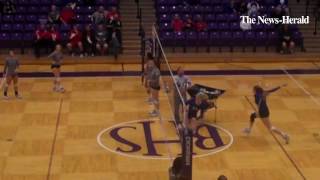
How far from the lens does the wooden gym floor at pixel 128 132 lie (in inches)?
668

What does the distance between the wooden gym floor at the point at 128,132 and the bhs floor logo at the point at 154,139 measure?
8 centimetres

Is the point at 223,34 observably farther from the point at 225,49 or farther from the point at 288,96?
the point at 288,96

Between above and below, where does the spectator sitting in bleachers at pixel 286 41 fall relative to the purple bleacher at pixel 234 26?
below

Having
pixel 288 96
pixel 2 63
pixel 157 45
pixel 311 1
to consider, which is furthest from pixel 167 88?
pixel 311 1

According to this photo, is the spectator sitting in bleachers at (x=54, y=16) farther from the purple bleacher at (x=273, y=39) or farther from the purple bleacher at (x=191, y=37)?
the purple bleacher at (x=273, y=39)

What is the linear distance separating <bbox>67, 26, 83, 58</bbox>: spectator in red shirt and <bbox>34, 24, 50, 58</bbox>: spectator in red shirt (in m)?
1.03

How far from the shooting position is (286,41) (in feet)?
100

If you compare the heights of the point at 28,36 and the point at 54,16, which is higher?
the point at 54,16

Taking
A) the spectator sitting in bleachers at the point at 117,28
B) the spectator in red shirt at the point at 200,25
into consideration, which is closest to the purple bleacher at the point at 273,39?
the spectator in red shirt at the point at 200,25

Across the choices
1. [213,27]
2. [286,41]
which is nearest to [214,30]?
[213,27]

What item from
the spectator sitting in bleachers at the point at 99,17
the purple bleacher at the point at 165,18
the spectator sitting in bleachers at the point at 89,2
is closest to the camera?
the spectator sitting in bleachers at the point at 99,17

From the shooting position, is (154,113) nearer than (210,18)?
Yes

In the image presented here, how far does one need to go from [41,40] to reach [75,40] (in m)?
1.54

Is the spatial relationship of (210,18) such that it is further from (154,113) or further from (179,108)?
(179,108)
